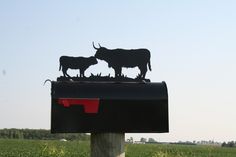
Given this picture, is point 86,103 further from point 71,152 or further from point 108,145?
point 71,152

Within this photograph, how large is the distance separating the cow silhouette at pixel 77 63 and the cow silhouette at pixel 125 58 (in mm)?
73

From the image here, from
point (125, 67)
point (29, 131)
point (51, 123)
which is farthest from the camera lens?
point (29, 131)

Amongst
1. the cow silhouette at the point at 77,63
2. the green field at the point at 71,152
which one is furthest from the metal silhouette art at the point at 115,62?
the green field at the point at 71,152

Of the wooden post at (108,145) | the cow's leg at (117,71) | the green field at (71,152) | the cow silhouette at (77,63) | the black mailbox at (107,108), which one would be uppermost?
the cow silhouette at (77,63)

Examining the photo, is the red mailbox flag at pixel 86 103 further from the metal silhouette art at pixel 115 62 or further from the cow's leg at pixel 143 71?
the cow's leg at pixel 143 71

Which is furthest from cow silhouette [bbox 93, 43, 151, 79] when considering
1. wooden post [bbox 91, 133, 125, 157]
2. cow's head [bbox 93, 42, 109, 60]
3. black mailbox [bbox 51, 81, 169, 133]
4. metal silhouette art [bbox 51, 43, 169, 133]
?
wooden post [bbox 91, 133, 125, 157]

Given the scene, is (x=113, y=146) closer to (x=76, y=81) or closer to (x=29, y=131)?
(x=76, y=81)

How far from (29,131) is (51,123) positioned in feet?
414

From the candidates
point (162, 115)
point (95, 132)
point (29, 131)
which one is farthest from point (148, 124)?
point (29, 131)

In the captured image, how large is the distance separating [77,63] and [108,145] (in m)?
0.84

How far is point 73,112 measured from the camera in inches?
159

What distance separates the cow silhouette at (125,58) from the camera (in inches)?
176

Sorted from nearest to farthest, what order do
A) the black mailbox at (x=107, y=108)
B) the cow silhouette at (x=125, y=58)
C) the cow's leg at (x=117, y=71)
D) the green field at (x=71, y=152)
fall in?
the black mailbox at (x=107, y=108) → the cow's leg at (x=117, y=71) → the cow silhouette at (x=125, y=58) → the green field at (x=71, y=152)

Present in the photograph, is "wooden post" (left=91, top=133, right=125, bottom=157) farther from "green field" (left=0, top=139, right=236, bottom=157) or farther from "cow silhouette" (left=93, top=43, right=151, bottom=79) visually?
"green field" (left=0, top=139, right=236, bottom=157)
